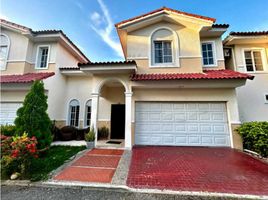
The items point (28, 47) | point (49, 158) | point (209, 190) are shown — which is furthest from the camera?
point (28, 47)

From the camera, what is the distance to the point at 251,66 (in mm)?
9703

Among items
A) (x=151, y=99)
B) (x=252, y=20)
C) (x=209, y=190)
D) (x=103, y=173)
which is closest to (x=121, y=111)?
(x=151, y=99)

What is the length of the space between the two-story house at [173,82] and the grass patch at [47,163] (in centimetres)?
208

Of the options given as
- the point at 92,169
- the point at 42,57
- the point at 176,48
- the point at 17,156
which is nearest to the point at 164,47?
the point at 176,48

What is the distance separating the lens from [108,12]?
34.9 ft

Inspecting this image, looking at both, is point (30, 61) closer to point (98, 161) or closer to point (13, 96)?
point (13, 96)

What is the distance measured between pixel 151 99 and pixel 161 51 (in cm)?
350

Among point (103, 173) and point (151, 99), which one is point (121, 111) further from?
point (103, 173)

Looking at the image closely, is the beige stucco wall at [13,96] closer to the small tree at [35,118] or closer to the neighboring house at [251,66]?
the small tree at [35,118]

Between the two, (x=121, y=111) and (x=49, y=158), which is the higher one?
(x=121, y=111)

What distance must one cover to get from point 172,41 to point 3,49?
12765 mm

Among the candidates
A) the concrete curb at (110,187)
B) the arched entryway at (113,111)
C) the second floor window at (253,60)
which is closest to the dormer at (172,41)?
the second floor window at (253,60)

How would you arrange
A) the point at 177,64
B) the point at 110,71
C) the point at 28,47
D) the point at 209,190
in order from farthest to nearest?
the point at 28,47 < the point at 177,64 < the point at 110,71 < the point at 209,190

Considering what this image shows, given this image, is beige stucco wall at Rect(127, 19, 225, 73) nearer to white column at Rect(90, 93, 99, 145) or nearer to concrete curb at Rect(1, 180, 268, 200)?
white column at Rect(90, 93, 99, 145)
